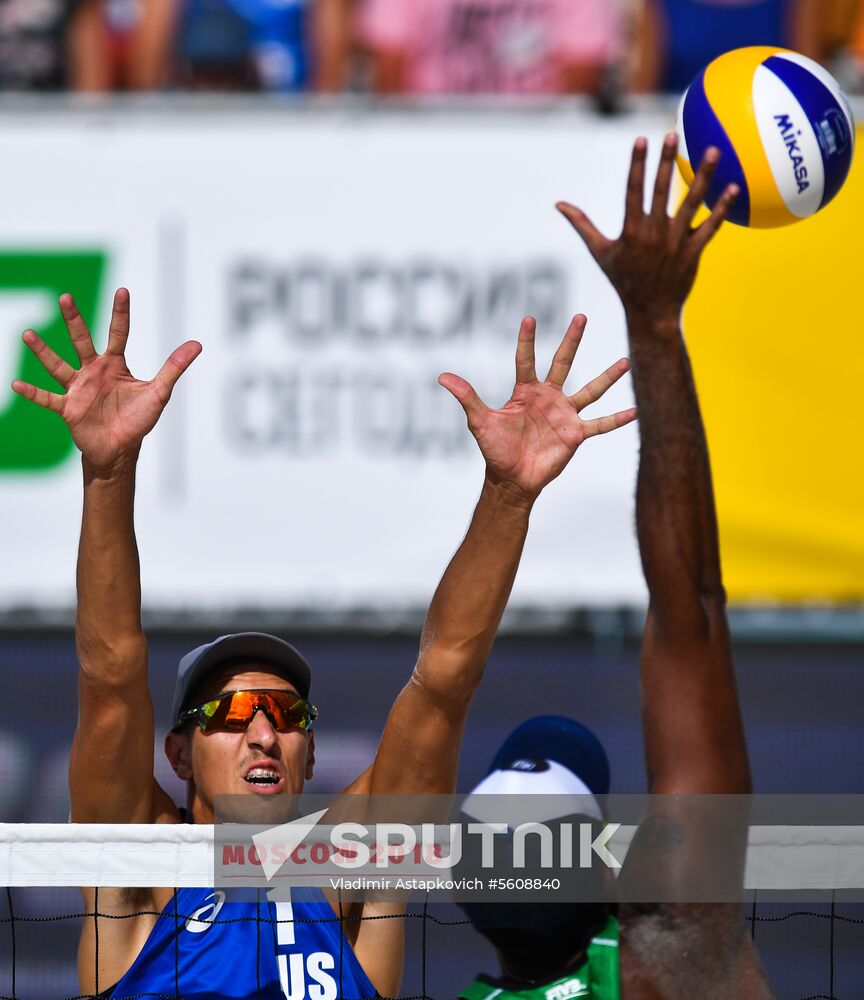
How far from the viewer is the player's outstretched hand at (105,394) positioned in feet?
10.2

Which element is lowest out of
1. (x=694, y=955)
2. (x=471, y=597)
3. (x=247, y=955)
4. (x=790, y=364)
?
(x=694, y=955)

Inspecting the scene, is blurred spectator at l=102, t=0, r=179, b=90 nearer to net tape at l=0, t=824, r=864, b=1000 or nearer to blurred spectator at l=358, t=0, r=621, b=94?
blurred spectator at l=358, t=0, r=621, b=94

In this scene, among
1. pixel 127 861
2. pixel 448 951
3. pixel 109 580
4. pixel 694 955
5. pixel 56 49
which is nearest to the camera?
pixel 694 955

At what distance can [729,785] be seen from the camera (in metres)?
2.41

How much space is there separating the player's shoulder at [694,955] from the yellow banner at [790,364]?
189 inches

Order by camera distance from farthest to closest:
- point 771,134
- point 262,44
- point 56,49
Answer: point 262,44
point 56,49
point 771,134

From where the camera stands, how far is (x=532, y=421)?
3.24 metres

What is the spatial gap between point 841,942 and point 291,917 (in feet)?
13.4

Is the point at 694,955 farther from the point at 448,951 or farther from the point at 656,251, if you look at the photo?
the point at 448,951

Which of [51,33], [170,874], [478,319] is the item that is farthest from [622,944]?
[51,33]

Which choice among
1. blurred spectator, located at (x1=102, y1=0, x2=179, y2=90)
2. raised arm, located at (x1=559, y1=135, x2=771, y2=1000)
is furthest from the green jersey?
blurred spectator, located at (x1=102, y1=0, x2=179, y2=90)

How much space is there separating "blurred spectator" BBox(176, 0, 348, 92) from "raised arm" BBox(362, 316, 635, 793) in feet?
16.7

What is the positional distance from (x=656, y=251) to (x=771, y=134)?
126 cm

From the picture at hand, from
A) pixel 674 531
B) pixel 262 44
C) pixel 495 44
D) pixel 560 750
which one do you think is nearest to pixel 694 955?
pixel 674 531
